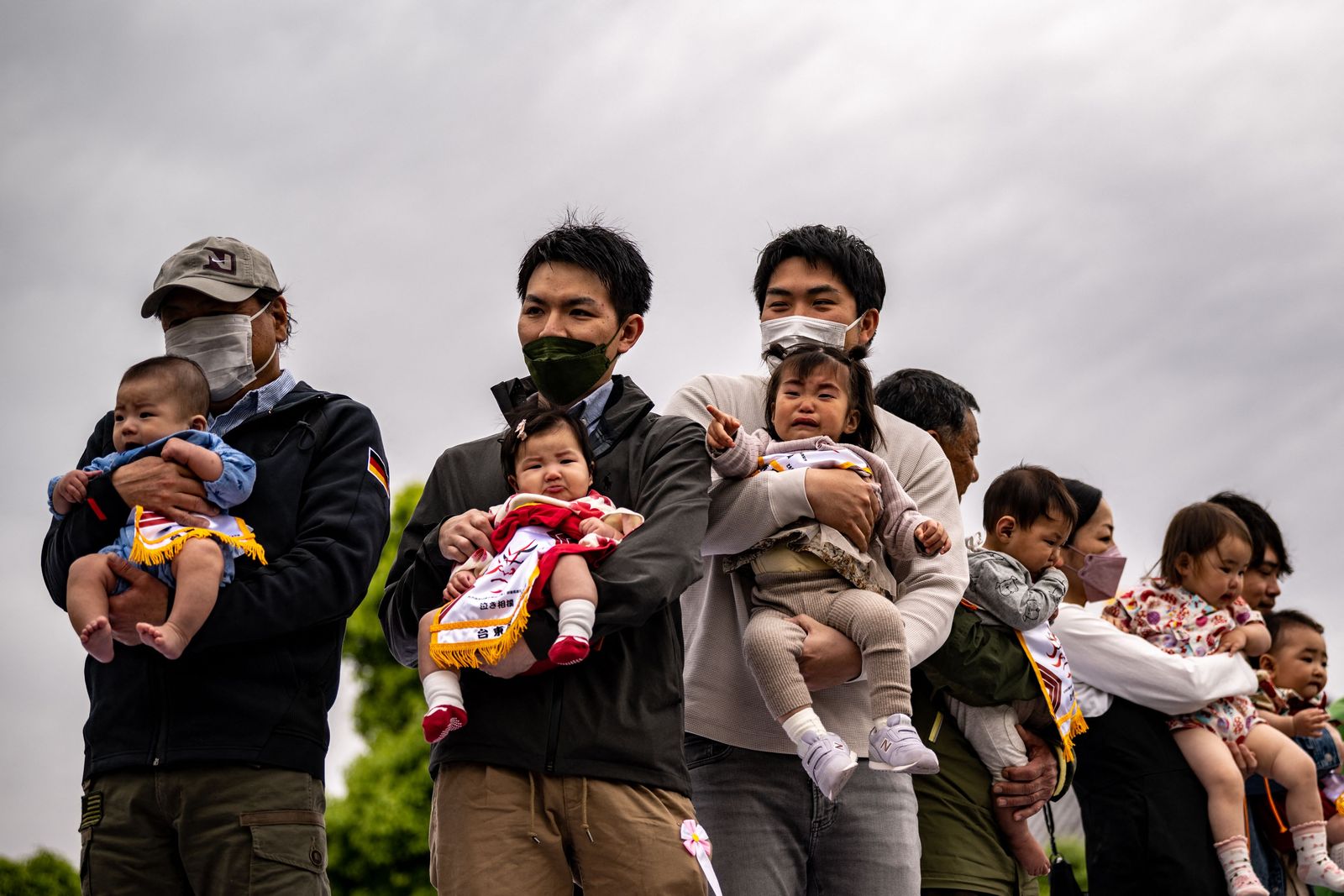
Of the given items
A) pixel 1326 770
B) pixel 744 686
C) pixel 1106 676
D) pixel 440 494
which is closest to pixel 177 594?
pixel 440 494

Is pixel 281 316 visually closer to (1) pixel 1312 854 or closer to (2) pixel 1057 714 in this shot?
(2) pixel 1057 714

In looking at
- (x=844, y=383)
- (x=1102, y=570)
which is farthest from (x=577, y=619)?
(x=1102, y=570)

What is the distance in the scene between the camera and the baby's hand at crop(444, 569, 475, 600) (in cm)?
357

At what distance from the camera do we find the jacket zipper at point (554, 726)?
3.40 m

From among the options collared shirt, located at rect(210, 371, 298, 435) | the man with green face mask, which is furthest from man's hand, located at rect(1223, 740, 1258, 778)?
collared shirt, located at rect(210, 371, 298, 435)

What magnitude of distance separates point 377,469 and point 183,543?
723mm

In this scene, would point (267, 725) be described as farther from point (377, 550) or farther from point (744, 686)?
point (744, 686)

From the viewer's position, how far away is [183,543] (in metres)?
3.79

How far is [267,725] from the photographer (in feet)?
12.5

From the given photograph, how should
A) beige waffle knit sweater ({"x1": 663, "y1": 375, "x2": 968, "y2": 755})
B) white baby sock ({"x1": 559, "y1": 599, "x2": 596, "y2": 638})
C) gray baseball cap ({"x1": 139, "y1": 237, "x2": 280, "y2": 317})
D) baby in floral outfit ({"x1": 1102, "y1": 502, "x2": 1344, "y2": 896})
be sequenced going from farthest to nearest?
baby in floral outfit ({"x1": 1102, "y1": 502, "x2": 1344, "y2": 896}), gray baseball cap ({"x1": 139, "y1": 237, "x2": 280, "y2": 317}), beige waffle knit sweater ({"x1": 663, "y1": 375, "x2": 968, "y2": 755}), white baby sock ({"x1": 559, "y1": 599, "x2": 596, "y2": 638})

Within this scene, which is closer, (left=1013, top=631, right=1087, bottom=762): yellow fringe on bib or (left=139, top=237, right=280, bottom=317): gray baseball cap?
(left=139, top=237, right=280, bottom=317): gray baseball cap

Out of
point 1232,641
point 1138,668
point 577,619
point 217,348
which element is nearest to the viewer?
point 577,619

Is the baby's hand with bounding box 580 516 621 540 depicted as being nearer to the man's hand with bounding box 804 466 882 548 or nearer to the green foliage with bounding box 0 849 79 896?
the man's hand with bounding box 804 466 882 548

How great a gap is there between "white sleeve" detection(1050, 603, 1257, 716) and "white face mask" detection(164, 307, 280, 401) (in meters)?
3.34
